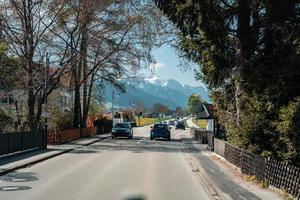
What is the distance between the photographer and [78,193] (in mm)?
14258

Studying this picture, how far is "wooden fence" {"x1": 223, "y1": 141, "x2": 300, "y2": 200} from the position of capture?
13016 mm

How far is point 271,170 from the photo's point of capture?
49.8ft

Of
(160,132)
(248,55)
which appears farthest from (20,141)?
(160,132)

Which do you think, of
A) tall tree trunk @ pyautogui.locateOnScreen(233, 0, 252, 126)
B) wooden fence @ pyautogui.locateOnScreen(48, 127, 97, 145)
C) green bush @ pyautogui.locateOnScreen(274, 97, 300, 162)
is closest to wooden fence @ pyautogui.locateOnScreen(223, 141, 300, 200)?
green bush @ pyautogui.locateOnScreen(274, 97, 300, 162)

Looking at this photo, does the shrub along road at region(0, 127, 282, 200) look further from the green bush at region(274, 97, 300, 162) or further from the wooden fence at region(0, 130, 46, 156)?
the wooden fence at region(0, 130, 46, 156)

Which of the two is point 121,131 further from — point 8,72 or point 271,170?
point 271,170

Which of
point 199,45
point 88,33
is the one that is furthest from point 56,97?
point 199,45

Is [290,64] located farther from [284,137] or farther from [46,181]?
[46,181]

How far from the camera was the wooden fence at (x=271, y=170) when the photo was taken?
1302 cm

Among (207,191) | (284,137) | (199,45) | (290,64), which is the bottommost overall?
(207,191)

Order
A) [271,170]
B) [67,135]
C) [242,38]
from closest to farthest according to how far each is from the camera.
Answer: [271,170] → [242,38] → [67,135]

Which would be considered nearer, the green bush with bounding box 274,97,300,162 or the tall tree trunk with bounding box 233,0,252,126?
the green bush with bounding box 274,97,300,162

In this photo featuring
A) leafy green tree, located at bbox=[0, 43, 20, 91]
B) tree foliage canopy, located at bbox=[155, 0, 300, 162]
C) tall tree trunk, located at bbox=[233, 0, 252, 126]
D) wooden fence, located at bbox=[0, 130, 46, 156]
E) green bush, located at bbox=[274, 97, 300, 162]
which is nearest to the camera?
green bush, located at bbox=[274, 97, 300, 162]

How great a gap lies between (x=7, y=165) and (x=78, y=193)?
8619 mm
